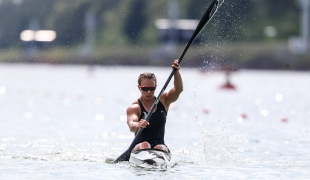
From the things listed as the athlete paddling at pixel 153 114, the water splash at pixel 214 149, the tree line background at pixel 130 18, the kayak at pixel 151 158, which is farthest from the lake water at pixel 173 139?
the tree line background at pixel 130 18

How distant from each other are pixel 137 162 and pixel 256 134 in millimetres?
8593

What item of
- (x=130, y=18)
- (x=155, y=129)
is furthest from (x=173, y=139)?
(x=130, y=18)

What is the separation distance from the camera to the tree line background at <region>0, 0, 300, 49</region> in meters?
113

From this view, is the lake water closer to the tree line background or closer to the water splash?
the water splash

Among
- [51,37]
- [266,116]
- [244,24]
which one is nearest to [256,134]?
[266,116]

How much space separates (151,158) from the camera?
1836 centimetres

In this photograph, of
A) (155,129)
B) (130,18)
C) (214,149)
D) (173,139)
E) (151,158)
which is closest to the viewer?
(151,158)

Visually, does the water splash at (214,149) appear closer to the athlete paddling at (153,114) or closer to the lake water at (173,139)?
the lake water at (173,139)

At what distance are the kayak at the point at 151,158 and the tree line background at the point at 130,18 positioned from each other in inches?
2455

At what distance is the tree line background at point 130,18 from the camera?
113 m

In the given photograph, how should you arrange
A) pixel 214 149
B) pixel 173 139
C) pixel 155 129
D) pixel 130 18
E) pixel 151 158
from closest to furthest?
pixel 151 158 → pixel 155 129 → pixel 214 149 → pixel 173 139 → pixel 130 18

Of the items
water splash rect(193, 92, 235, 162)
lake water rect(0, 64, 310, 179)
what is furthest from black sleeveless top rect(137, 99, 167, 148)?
water splash rect(193, 92, 235, 162)

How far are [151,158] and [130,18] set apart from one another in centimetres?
11690

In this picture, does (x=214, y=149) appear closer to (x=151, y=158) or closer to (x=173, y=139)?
(x=173, y=139)
